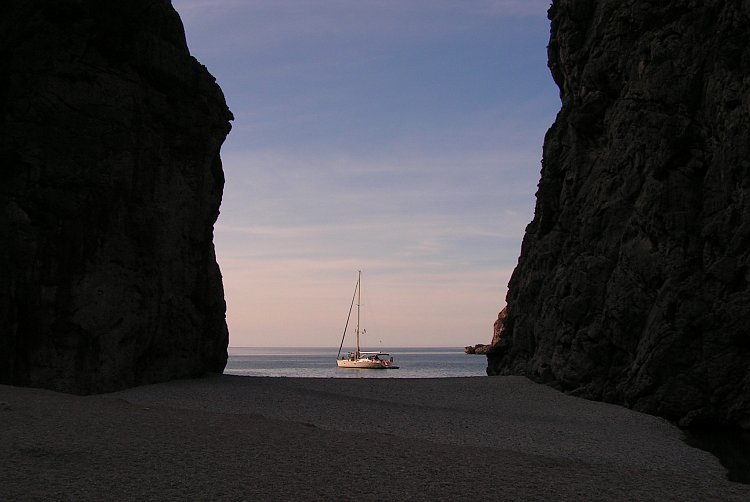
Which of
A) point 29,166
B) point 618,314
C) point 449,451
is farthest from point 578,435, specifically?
point 29,166

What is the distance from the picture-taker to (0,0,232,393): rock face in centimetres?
2181

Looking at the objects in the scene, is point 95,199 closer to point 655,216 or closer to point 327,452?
point 327,452

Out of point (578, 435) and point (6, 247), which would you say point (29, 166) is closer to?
point (6, 247)

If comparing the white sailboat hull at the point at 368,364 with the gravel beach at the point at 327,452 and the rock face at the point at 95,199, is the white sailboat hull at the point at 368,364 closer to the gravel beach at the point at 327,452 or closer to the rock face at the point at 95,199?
the rock face at the point at 95,199

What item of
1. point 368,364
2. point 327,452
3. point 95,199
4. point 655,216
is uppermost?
point 95,199

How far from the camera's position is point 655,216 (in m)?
23.1

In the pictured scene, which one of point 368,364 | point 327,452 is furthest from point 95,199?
point 368,364

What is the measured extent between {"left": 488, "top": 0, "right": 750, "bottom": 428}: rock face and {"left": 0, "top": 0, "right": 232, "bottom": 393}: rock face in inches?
588

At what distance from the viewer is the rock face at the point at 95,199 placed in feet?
71.6

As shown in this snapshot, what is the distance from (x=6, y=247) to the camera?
21.8m

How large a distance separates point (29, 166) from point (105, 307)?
200 inches

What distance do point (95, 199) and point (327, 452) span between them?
1434 cm

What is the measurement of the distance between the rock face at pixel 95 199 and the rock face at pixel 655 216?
49.0ft

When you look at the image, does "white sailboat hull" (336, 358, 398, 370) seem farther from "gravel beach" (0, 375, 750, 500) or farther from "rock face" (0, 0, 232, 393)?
"gravel beach" (0, 375, 750, 500)
